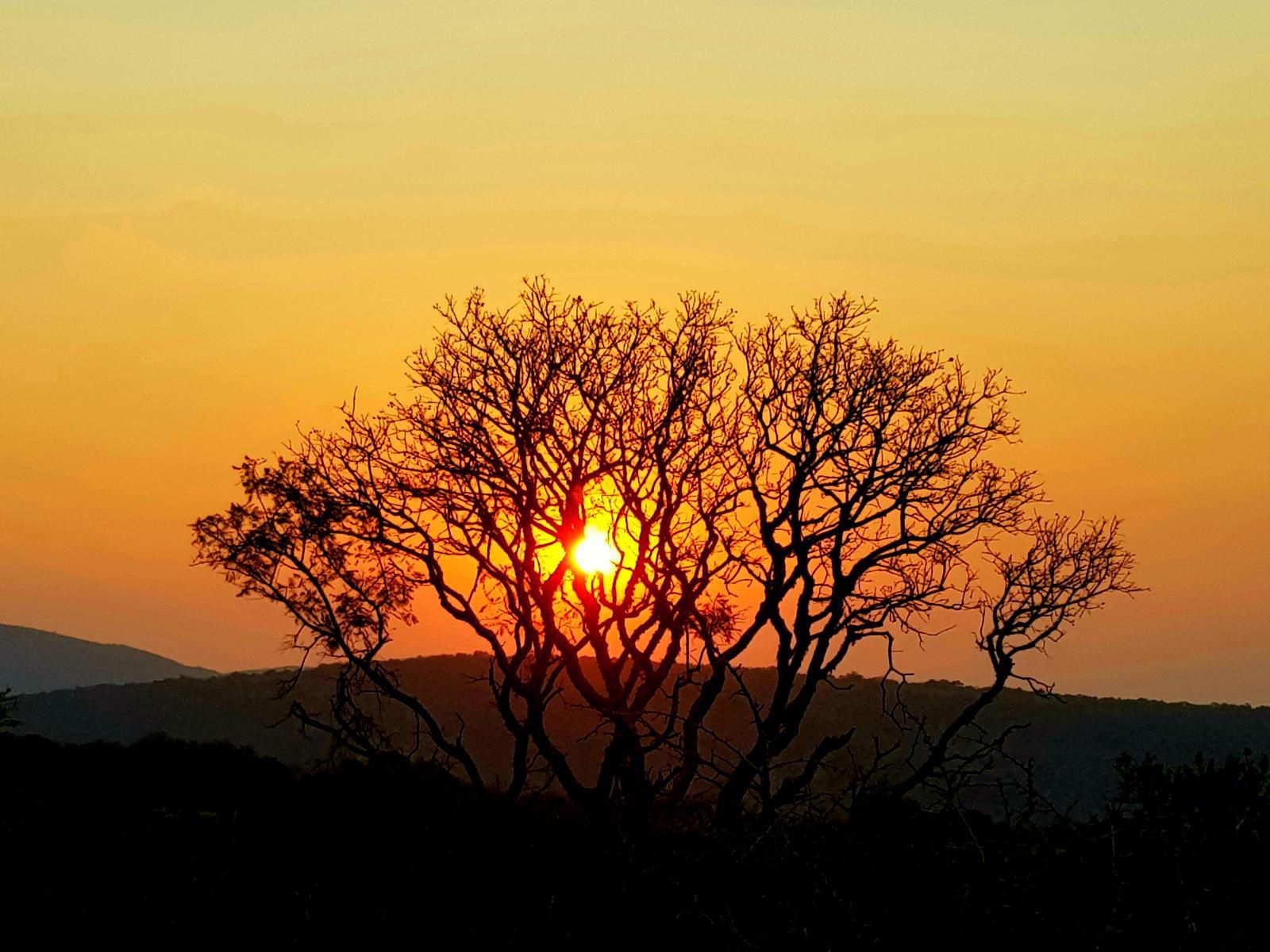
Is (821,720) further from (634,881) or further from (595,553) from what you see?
(634,881)

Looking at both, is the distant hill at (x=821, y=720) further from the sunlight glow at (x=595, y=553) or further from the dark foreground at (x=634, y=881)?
the dark foreground at (x=634, y=881)

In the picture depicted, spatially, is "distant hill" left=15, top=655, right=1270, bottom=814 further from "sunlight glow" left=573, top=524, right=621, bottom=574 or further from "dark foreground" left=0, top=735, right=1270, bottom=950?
"dark foreground" left=0, top=735, right=1270, bottom=950

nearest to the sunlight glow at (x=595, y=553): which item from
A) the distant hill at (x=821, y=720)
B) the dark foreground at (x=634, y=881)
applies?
the dark foreground at (x=634, y=881)

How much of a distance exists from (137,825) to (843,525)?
46.1ft

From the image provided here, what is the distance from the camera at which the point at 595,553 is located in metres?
27.6

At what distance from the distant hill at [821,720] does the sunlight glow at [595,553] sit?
49058 millimetres

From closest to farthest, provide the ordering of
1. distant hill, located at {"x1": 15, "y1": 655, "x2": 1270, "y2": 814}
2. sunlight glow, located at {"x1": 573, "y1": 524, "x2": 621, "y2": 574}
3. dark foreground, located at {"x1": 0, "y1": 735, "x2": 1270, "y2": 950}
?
1. dark foreground, located at {"x1": 0, "y1": 735, "x2": 1270, "y2": 950}
2. sunlight glow, located at {"x1": 573, "y1": 524, "x2": 621, "y2": 574}
3. distant hill, located at {"x1": 15, "y1": 655, "x2": 1270, "y2": 814}

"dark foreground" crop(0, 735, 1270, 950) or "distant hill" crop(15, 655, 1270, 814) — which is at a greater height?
"distant hill" crop(15, 655, 1270, 814)

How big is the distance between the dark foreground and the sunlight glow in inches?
269

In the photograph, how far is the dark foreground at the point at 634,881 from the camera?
21.2 ft

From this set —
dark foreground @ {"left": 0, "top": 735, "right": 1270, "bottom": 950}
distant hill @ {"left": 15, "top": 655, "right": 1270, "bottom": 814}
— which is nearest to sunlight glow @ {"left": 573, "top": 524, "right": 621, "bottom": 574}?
dark foreground @ {"left": 0, "top": 735, "right": 1270, "bottom": 950}

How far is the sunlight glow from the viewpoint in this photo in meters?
27.5

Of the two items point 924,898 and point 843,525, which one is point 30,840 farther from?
point 843,525

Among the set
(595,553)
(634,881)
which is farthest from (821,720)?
(634,881)
